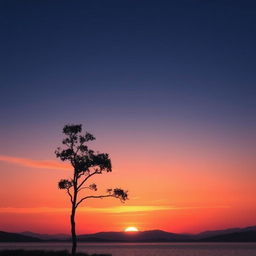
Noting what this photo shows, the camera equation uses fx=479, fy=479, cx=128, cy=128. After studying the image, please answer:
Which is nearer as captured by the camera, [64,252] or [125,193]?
[125,193]

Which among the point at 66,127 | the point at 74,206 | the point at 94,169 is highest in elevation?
the point at 66,127

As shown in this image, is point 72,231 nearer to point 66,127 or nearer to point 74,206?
point 74,206

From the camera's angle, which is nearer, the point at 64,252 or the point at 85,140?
the point at 85,140

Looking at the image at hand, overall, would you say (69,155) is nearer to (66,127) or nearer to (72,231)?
(66,127)

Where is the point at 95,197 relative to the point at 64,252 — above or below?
above

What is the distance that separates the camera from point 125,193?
2104 inches

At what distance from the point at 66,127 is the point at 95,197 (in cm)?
859

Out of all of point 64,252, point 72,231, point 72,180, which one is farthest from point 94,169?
point 64,252

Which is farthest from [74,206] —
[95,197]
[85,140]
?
[85,140]

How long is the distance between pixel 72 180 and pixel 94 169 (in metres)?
2.69

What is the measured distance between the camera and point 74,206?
53062mm

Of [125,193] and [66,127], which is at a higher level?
[66,127]

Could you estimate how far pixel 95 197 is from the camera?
5412cm

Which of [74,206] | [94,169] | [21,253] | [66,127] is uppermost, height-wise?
[66,127]
